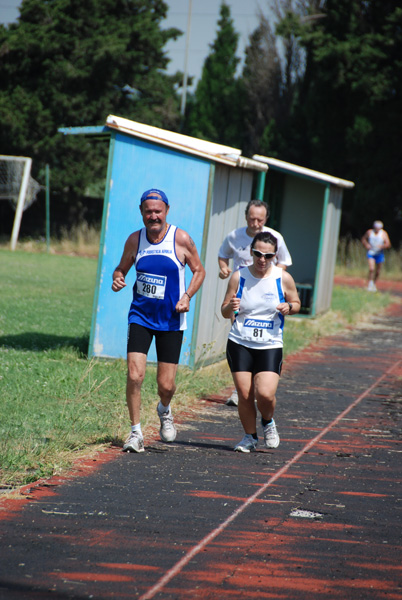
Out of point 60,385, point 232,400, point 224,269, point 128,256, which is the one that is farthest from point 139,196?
point 128,256

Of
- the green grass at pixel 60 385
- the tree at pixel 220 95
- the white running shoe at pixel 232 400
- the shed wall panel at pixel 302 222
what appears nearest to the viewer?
the green grass at pixel 60 385

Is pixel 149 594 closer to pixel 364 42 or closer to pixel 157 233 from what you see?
pixel 157 233

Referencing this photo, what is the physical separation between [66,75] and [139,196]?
84.0ft

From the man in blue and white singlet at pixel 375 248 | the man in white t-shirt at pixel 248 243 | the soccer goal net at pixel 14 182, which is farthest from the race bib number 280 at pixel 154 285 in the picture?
the soccer goal net at pixel 14 182

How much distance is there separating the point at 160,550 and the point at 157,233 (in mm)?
2793

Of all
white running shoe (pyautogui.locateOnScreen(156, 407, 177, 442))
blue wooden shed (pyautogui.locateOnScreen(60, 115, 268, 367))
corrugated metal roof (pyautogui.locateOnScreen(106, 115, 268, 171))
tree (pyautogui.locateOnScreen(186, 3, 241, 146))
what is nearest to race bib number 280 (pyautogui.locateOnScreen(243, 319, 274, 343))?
white running shoe (pyautogui.locateOnScreen(156, 407, 177, 442))

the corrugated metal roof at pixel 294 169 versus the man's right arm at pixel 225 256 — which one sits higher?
the corrugated metal roof at pixel 294 169

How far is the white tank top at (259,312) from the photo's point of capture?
21.4 feet

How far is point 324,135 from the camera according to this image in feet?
110

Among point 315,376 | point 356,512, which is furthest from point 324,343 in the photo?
point 356,512

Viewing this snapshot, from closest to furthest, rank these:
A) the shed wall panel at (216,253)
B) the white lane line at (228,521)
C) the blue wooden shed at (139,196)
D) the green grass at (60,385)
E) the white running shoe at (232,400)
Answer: the white lane line at (228,521), the green grass at (60,385), the white running shoe at (232,400), the blue wooden shed at (139,196), the shed wall panel at (216,253)

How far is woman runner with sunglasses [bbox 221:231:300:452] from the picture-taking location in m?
6.53

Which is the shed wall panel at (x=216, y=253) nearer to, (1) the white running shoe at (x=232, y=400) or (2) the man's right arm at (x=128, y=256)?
(1) the white running shoe at (x=232, y=400)

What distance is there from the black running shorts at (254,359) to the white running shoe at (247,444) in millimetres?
528
